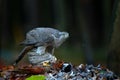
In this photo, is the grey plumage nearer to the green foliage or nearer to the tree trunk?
the green foliage

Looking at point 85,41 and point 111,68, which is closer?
point 111,68

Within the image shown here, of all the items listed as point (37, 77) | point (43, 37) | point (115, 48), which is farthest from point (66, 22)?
point (37, 77)

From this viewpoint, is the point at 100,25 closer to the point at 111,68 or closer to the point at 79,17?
the point at 79,17

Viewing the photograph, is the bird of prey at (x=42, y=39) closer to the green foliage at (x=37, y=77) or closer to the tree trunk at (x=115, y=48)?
the green foliage at (x=37, y=77)

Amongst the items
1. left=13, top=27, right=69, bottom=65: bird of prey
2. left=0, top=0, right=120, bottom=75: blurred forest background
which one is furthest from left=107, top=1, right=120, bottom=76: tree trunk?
left=0, top=0, right=120, bottom=75: blurred forest background

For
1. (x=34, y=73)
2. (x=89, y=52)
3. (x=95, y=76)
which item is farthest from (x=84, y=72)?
(x=89, y=52)

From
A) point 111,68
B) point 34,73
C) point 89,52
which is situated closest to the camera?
point 34,73

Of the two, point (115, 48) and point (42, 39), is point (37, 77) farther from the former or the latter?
point (115, 48)

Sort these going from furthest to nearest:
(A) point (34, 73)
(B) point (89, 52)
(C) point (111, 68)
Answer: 1. (B) point (89, 52)
2. (C) point (111, 68)
3. (A) point (34, 73)

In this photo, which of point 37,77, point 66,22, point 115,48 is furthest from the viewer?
point 66,22
